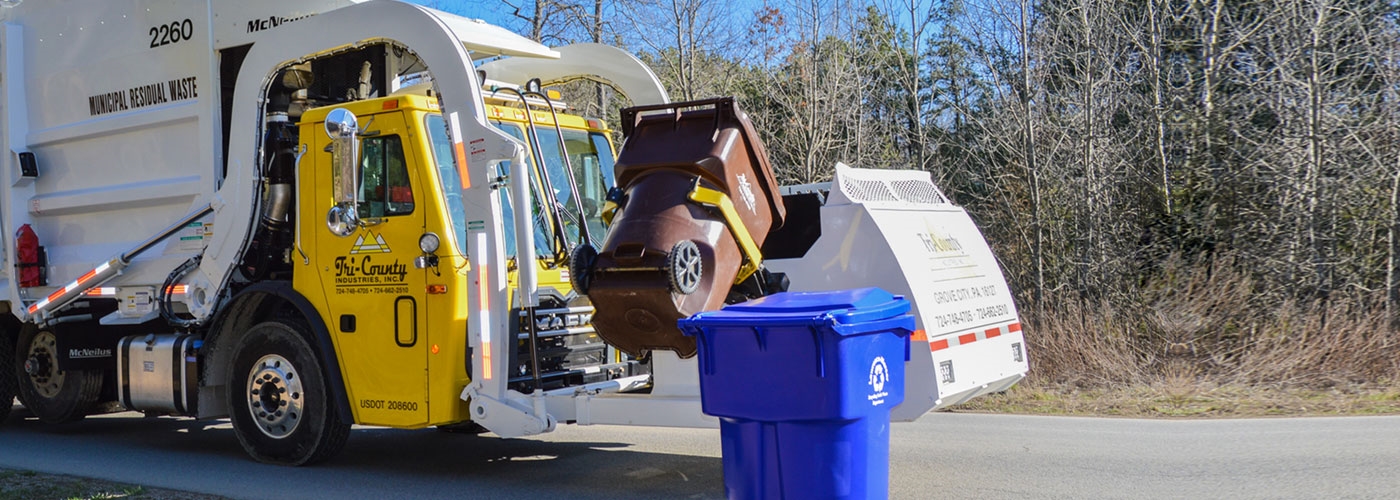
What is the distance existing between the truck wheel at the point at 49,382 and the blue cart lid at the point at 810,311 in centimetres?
595

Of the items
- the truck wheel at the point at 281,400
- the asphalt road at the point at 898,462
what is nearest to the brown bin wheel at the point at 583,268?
the asphalt road at the point at 898,462

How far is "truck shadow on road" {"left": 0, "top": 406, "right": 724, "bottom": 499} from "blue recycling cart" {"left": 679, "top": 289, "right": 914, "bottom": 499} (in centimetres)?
148

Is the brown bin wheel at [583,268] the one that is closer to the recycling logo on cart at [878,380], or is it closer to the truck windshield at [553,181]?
the truck windshield at [553,181]

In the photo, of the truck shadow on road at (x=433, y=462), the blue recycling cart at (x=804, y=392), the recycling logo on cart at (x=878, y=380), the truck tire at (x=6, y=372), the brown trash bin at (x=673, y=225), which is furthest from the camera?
the truck tire at (x=6, y=372)

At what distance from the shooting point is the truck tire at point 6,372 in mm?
9688

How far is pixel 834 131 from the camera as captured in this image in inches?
617

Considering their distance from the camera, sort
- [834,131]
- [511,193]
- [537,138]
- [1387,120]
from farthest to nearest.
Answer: [834,131] → [1387,120] → [537,138] → [511,193]

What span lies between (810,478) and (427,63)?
3180mm

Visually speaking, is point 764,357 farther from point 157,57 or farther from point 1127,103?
point 1127,103

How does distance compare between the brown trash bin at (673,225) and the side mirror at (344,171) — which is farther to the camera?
the side mirror at (344,171)

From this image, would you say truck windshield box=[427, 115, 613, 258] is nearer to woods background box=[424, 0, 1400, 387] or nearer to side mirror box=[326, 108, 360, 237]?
side mirror box=[326, 108, 360, 237]

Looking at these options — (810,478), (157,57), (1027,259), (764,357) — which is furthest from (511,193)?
(1027,259)

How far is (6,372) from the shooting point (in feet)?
32.0

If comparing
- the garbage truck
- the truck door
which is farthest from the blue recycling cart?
the truck door
